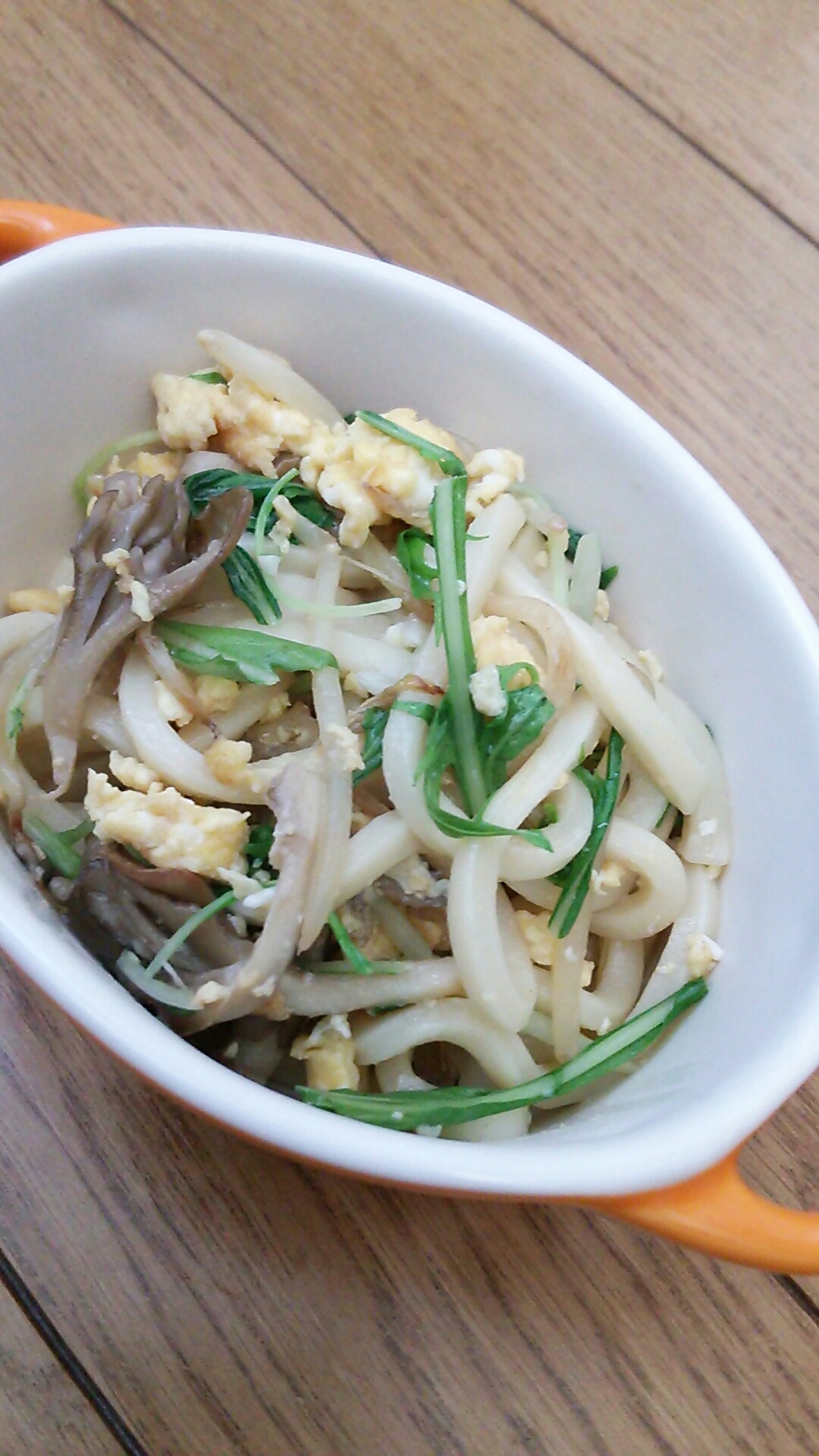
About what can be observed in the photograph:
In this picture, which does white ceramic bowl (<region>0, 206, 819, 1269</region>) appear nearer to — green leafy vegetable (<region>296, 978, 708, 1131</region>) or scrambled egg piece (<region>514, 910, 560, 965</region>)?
green leafy vegetable (<region>296, 978, 708, 1131</region>)

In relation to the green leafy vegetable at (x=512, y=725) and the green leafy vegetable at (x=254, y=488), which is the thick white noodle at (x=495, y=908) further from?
the green leafy vegetable at (x=254, y=488)

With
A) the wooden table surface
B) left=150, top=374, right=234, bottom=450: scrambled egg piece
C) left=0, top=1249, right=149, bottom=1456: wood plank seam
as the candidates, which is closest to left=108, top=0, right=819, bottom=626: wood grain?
the wooden table surface

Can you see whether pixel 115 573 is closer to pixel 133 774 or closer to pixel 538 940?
pixel 133 774

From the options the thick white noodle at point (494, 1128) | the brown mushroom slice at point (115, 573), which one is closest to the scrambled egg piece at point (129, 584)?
the brown mushroom slice at point (115, 573)

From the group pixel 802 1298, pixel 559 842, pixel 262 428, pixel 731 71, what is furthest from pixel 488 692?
Answer: pixel 731 71

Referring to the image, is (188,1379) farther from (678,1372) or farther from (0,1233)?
(678,1372)

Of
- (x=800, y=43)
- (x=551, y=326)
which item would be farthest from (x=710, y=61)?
(x=551, y=326)
